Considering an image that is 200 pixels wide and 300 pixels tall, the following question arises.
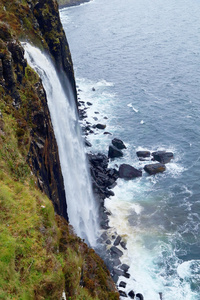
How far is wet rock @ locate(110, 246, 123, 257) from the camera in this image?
3669 cm

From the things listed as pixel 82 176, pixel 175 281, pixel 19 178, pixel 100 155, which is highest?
pixel 19 178

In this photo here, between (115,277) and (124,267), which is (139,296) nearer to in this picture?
(115,277)

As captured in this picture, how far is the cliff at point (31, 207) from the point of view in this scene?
13656 mm

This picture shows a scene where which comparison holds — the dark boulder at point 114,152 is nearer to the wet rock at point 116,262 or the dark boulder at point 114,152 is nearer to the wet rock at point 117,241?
the wet rock at point 117,241

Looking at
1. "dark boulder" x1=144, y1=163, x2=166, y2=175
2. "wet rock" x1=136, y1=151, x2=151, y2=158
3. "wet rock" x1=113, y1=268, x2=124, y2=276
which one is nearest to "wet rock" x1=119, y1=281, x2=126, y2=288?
"wet rock" x1=113, y1=268, x2=124, y2=276

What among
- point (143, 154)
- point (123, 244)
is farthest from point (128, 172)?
point (123, 244)

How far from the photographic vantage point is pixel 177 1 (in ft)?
572

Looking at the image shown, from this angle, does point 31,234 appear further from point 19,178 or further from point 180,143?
point 180,143

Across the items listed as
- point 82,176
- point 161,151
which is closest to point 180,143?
point 161,151

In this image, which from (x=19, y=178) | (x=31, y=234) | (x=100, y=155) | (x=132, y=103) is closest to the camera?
(x=31, y=234)

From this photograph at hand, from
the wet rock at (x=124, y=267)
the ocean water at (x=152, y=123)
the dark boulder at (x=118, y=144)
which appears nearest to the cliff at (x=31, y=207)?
the wet rock at (x=124, y=267)

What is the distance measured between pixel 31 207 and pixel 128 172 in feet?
118

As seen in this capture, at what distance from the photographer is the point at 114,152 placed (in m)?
56.0

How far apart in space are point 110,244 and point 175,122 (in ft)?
121
